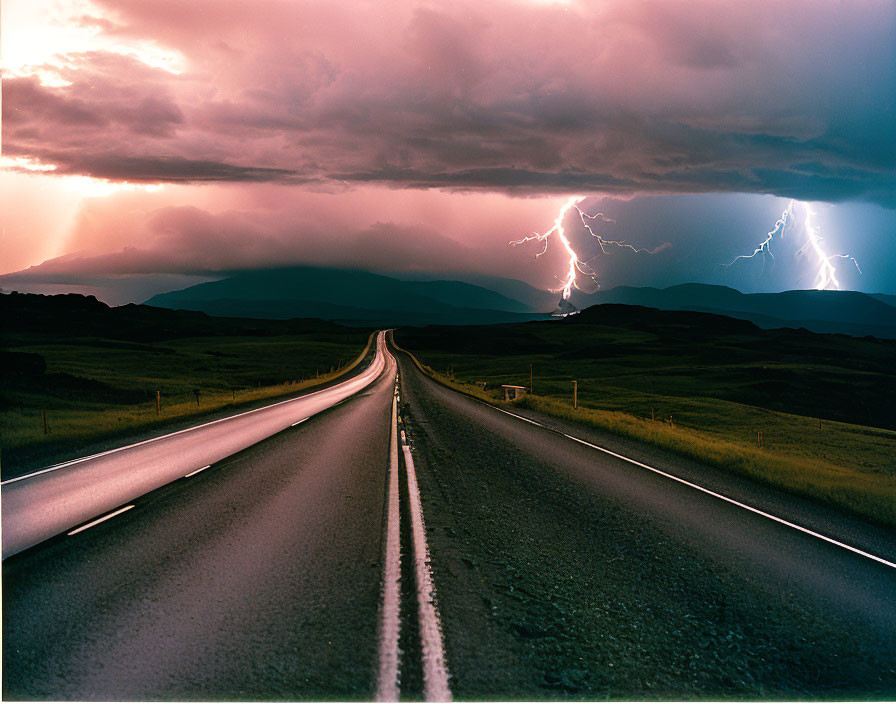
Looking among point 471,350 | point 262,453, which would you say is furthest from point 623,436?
point 471,350

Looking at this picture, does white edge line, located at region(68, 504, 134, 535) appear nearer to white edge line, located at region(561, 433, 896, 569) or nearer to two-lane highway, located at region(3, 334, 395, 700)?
two-lane highway, located at region(3, 334, 395, 700)

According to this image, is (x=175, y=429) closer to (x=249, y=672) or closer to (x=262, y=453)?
(x=262, y=453)

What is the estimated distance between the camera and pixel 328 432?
17641 mm

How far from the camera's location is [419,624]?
15.2 feet

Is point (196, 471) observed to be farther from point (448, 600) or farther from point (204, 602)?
point (448, 600)

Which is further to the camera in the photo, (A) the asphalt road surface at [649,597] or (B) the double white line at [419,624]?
(A) the asphalt road surface at [649,597]

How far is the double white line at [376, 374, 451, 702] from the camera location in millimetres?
3783

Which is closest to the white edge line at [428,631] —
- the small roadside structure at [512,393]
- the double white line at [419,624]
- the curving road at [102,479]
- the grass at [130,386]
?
the double white line at [419,624]

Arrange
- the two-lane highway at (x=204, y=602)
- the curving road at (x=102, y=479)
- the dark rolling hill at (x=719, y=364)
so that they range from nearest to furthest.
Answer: the two-lane highway at (x=204, y=602), the curving road at (x=102, y=479), the dark rolling hill at (x=719, y=364)

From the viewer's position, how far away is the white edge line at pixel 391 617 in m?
3.79

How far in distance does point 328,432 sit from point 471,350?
120m

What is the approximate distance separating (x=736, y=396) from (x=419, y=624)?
66.7 m

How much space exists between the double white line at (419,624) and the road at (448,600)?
24 millimetres

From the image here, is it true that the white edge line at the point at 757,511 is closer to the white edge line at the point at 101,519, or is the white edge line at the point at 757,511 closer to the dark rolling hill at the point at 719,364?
the white edge line at the point at 101,519
